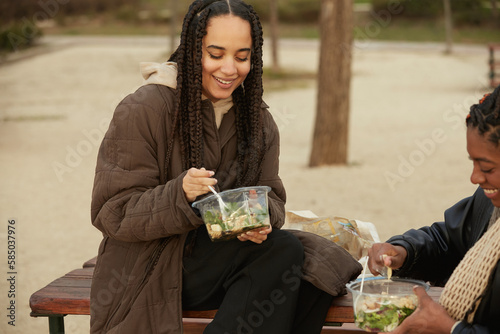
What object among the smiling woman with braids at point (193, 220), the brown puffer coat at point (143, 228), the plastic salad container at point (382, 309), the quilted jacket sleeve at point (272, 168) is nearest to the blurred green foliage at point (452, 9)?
the quilted jacket sleeve at point (272, 168)

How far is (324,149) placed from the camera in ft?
29.2

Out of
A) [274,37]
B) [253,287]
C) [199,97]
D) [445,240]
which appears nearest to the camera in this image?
[253,287]

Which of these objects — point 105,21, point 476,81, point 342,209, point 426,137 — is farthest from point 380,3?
point 342,209

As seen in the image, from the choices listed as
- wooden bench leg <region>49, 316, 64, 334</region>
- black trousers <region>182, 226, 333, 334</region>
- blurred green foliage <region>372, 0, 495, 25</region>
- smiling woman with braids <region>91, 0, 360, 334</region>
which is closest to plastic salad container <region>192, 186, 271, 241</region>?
smiling woman with braids <region>91, 0, 360, 334</region>

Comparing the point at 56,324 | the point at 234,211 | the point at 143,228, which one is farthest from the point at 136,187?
the point at 56,324

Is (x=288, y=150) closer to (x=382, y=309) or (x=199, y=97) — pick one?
(x=199, y=97)

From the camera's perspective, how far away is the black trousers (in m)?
2.66

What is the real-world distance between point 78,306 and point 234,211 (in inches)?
33.7

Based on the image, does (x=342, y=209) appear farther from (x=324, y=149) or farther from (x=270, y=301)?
(x=270, y=301)

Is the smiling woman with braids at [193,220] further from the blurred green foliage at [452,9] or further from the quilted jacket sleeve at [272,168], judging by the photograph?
the blurred green foliage at [452,9]

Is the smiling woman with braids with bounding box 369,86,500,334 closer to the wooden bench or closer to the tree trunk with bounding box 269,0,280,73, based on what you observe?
the wooden bench

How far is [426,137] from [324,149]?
2.20 m

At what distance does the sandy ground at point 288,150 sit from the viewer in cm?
620

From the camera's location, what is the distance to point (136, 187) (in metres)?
Answer: 2.77
